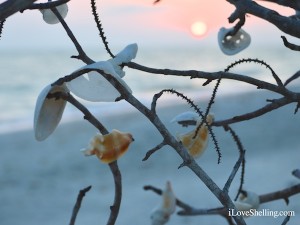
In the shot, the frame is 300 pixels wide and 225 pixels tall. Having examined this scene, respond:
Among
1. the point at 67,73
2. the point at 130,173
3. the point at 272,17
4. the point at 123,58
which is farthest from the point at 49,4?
the point at 67,73

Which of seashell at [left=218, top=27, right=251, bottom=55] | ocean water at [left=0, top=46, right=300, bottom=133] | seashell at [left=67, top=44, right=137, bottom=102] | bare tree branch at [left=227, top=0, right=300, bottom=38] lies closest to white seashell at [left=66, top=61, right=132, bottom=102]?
seashell at [left=67, top=44, right=137, bottom=102]

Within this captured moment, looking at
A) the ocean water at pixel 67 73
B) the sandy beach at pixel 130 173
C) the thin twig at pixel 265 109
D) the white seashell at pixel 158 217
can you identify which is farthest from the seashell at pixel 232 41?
the ocean water at pixel 67 73

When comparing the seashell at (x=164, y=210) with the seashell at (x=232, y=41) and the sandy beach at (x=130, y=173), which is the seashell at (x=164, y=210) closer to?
the seashell at (x=232, y=41)

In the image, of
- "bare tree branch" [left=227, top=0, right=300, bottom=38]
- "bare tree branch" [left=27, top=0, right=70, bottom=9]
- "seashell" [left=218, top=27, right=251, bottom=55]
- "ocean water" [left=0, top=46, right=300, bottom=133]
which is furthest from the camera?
"ocean water" [left=0, top=46, right=300, bottom=133]

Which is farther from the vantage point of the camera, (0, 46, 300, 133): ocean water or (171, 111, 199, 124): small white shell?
(0, 46, 300, 133): ocean water

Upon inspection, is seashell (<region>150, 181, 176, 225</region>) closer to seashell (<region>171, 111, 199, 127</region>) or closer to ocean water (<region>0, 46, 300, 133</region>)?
seashell (<region>171, 111, 199, 127</region>)

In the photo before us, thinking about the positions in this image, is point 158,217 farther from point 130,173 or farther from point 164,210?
point 130,173

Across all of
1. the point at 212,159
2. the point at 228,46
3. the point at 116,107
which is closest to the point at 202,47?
the point at 116,107
